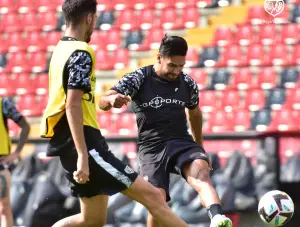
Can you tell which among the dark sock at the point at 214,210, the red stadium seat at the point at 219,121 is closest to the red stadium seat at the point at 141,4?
the red stadium seat at the point at 219,121

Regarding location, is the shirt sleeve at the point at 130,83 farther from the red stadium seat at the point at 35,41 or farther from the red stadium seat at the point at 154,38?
the red stadium seat at the point at 35,41

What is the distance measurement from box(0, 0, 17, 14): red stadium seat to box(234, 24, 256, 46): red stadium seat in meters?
5.31

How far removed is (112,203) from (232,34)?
7.80m

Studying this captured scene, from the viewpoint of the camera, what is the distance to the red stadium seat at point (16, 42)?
57.7 ft

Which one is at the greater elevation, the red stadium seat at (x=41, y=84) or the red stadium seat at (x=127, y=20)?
the red stadium seat at (x=127, y=20)

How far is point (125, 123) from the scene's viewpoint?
1505cm

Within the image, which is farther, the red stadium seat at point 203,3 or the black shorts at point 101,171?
the red stadium seat at point 203,3

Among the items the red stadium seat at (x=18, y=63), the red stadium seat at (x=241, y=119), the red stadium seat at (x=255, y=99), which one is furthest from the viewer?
the red stadium seat at (x=18, y=63)

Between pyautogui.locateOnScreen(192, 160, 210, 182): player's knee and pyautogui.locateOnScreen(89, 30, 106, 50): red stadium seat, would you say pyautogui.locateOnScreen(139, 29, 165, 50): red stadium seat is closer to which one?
pyautogui.locateOnScreen(89, 30, 106, 50): red stadium seat

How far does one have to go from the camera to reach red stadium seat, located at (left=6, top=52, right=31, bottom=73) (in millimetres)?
17188

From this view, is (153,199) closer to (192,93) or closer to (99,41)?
(192,93)

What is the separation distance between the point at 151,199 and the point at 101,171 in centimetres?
41

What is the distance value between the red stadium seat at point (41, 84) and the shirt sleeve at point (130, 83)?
10233 millimetres

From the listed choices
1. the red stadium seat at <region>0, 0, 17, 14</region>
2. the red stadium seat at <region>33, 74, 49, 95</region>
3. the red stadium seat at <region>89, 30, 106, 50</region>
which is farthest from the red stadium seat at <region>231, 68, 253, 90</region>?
the red stadium seat at <region>0, 0, 17, 14</region>
